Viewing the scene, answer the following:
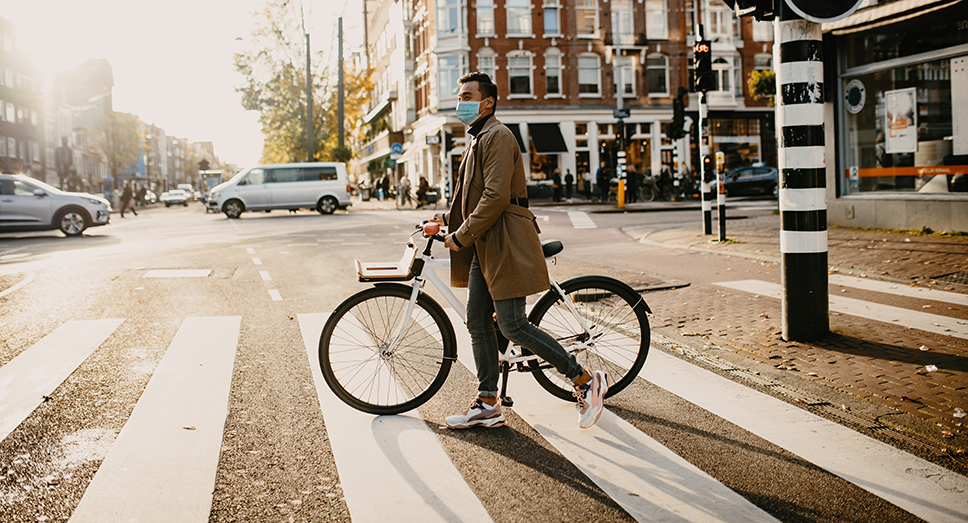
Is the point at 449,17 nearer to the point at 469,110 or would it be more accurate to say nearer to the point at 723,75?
the point at 723,75

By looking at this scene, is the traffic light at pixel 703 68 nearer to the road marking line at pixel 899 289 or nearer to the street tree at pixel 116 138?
the road marking line at pixel 899 289

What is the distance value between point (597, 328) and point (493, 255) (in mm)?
940

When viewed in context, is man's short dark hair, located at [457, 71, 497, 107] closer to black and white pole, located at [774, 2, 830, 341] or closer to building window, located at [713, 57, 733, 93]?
black and white pole, located at [774, 2, 830, 341]

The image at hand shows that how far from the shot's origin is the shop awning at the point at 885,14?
12.2 meters

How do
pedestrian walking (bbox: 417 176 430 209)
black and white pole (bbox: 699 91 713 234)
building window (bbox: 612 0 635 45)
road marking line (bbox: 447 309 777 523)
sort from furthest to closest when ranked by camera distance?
building window (bbox: 612 0 635 45) → pedestrian walking (bbox: 417 176 430 209) → black and white pole (bbox: 699 91 713 234) → road marking line (bbox: 447 309 777 523)

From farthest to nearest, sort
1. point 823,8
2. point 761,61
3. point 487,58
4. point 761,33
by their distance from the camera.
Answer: point 761,61 < point 761,33 < point 487,58 < point 823,8

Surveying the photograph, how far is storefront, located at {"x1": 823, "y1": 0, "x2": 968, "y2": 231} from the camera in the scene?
41.5 ft

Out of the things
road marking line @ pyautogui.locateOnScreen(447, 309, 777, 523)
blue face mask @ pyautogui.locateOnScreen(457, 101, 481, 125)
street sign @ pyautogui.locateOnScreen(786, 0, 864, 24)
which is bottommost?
road marking line @ pyautogui.locateOnScreen(447, 309, 777, 523)

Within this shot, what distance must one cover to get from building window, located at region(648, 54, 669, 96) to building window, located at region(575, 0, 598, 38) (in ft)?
10.8

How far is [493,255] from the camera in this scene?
4.07 m

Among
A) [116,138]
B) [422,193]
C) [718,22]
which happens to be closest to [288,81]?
[422,193]

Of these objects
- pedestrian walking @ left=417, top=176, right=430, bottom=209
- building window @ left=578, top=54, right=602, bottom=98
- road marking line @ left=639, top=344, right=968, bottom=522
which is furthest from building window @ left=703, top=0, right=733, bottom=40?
road marking line @ left=639, top=344, right=968, bottom=522

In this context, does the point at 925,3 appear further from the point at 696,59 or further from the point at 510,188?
the point at 510,188

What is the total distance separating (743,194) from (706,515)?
34.1 metres
